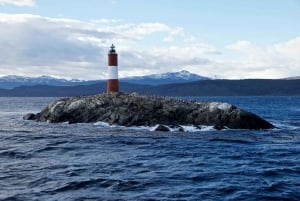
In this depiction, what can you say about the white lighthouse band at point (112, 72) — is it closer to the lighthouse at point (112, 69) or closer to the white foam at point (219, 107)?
the lighthouse at point (112, 69)

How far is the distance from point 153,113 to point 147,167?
25757 mm

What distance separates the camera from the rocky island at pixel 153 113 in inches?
1889

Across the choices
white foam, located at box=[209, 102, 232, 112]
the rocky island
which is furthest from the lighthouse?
white foam, located at box=[209, 102, 232, 112]

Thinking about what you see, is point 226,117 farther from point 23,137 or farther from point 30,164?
point 30,164

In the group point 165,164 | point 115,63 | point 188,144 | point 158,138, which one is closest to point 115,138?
point 158,138

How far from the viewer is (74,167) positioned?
23406mm

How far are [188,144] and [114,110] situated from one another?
62.0 feet

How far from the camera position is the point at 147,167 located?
2377 centimetres

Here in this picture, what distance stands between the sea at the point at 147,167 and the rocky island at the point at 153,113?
29.2ft

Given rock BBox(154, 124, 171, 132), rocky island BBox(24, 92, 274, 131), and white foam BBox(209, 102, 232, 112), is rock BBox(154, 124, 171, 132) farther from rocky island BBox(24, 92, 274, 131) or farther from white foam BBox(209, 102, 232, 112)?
white foam BBox(209, 102, 232, 112)

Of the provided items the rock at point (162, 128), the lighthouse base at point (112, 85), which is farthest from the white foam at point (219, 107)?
the lighthouse base at point (112, 85)

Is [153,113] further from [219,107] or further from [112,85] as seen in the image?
[112,85]

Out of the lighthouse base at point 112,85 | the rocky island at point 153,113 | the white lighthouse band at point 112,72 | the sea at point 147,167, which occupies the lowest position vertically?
the sea at point 147,167

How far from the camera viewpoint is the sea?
1853 centimetres
